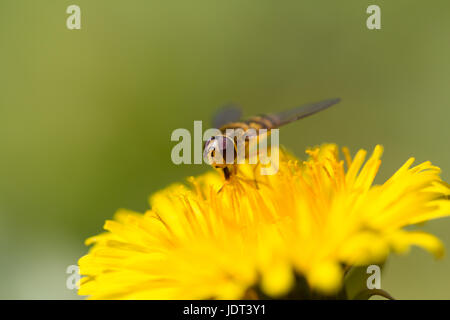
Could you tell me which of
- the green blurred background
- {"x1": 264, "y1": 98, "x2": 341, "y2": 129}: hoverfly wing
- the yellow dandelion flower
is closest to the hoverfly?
{"x1": 264, "y1": 98, "x2": 341, "y2": 129}: hoverfly wing

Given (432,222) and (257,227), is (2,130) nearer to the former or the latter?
(257,227)

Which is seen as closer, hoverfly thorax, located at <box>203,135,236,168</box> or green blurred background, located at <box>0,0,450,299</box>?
hoverfly thorax, located at <box>203,135,236,168</box>

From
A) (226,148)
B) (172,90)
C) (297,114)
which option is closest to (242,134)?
(226,148)

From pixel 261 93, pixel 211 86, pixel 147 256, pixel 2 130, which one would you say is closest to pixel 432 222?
pixel 261 93

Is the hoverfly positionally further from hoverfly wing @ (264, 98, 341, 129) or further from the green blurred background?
the green blurred background

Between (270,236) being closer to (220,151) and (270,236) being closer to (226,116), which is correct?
(220,151)

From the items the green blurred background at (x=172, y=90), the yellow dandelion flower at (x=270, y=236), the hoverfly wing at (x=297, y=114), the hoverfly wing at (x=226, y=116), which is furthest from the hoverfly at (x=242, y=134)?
the green blurred background at (x=172, y=90)
